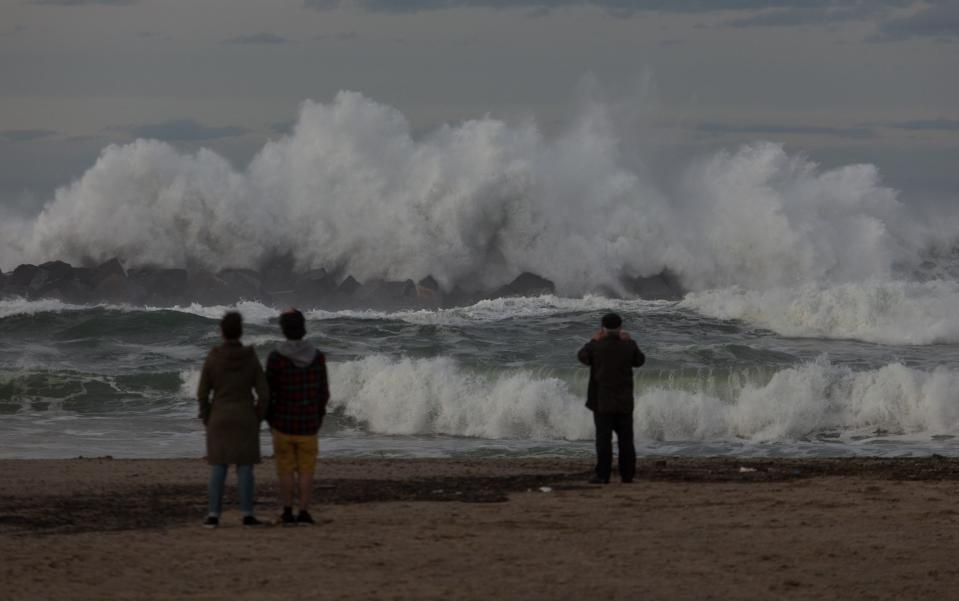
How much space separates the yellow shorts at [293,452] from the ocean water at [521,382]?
622 centimetres

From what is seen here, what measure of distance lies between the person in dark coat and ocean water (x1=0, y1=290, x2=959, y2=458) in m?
4.00

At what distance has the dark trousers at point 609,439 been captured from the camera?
1212 cm

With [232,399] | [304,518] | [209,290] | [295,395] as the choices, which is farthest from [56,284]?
[232,399]

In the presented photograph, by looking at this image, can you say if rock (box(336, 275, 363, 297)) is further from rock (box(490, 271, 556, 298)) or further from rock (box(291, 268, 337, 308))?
rock (box(490, 271, 556, 298))

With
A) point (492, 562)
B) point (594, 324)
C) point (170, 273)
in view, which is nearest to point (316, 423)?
point (492, 562)

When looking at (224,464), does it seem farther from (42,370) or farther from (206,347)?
(206,347)

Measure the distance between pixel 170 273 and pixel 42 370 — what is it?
798 inches

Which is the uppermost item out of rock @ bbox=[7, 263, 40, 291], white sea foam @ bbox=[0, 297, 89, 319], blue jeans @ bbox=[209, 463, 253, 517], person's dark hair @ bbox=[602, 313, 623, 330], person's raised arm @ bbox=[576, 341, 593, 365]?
rock @ bbox=[7, 263, 40, 291]

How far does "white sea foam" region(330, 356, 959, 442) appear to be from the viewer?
1830 centimetres

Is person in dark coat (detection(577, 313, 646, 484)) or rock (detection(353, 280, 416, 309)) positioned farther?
rock (detection(353, 280, 416, 309))

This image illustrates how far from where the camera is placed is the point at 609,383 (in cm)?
1205

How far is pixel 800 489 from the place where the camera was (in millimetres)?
12102

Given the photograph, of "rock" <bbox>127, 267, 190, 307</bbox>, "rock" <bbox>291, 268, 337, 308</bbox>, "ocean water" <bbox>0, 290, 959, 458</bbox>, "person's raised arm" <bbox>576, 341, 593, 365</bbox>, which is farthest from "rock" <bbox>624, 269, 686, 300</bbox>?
"person's raised arm" <bbox>576, 341, 593, 365</bbox>

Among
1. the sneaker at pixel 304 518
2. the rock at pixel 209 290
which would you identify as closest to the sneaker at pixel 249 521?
the sneaker at pixel 304 518
